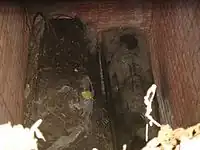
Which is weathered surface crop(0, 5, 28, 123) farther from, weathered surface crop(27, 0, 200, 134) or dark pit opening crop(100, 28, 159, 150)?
dark pit opening crop(100, 28, 159, 150)

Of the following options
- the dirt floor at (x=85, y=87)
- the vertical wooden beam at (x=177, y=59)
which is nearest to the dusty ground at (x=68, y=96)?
the dirt floor at (x=85, y=87)

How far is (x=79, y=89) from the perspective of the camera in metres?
1.13

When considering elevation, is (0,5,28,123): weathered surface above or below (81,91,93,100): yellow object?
above

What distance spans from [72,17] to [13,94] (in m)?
0.30

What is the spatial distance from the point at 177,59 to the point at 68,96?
30 centimetres

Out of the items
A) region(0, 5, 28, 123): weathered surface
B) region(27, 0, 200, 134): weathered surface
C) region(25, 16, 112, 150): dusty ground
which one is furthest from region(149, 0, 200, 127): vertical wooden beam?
region(0, 5, 28, 123): weathered surface

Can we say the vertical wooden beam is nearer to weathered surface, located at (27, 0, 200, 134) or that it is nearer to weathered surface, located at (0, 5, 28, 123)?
weathered surface, located at (27, 0, 200, 134)

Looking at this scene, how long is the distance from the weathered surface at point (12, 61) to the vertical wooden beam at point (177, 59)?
342mm

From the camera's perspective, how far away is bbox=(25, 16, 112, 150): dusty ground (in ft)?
3.41

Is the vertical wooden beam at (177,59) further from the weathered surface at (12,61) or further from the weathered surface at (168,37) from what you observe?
the weathered surface at (12,61)

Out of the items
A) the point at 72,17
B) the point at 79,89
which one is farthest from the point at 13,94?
the point at 72,17

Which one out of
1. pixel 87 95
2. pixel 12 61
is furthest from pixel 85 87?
pixel 12 61

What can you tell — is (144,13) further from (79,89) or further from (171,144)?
(171,144)

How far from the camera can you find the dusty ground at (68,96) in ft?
3.41
